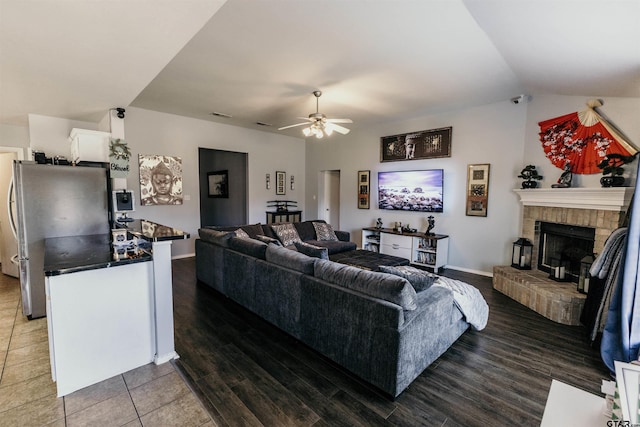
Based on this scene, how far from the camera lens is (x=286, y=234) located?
16.5 feet

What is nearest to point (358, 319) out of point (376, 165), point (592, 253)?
point (592, 253)

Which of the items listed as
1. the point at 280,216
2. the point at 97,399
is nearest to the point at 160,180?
the point at 280,216

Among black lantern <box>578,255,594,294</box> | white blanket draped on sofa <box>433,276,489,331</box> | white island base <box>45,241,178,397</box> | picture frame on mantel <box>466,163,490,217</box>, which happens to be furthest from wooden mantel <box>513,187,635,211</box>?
white island base <box>45,241,178,397</box>

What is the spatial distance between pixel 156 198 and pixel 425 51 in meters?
5.00

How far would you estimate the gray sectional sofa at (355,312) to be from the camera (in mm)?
1890

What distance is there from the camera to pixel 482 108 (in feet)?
15.5

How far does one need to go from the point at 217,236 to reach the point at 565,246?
4726 millimetres

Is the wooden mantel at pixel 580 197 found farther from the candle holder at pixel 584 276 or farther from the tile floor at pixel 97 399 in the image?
the tile floor at pixel 97 399

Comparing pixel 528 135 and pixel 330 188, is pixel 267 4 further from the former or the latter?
pixel 330 188

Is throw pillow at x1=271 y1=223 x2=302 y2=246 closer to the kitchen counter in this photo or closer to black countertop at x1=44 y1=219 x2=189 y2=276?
black countertop at x1=44 y1=219 x2=189 y2=276

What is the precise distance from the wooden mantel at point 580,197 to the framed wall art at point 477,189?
1.68ft

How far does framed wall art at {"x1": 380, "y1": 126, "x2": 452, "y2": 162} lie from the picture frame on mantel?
54 centimetres

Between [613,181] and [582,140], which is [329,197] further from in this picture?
[613,181]

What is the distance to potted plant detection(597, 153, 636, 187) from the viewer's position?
313cm
